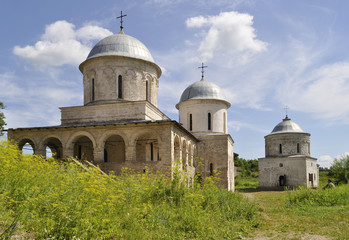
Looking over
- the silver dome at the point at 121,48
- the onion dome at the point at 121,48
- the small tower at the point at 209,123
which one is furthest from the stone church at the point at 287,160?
the silver dome at the point at 121,48

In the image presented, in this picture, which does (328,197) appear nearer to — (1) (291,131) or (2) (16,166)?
(2) (16,166)

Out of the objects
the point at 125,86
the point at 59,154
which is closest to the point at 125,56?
the point at 125,86

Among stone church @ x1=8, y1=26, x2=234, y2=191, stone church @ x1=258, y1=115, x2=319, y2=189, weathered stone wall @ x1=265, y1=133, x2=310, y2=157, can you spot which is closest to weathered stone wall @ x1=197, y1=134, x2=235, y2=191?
stone church @ x1=8, y1=26, x2=234, y2=191

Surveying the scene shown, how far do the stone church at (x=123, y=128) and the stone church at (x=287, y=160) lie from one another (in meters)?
10.6

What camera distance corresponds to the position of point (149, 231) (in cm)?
621

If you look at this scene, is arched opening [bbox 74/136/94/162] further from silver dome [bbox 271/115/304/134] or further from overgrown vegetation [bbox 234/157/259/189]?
overgrown vegetation [bbox 234/157/259/189]

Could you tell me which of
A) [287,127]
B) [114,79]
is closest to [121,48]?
[114,79]

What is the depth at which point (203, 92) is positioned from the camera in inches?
945

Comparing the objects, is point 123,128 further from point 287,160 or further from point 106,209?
point 287,160

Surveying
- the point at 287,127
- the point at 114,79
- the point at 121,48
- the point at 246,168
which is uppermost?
the point at 121,48

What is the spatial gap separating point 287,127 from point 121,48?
21.1 m

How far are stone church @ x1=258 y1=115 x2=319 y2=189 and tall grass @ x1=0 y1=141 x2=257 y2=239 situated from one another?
72.2 ft

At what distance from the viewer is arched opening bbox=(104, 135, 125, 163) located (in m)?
17.4

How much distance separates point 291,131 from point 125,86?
2045 cm
